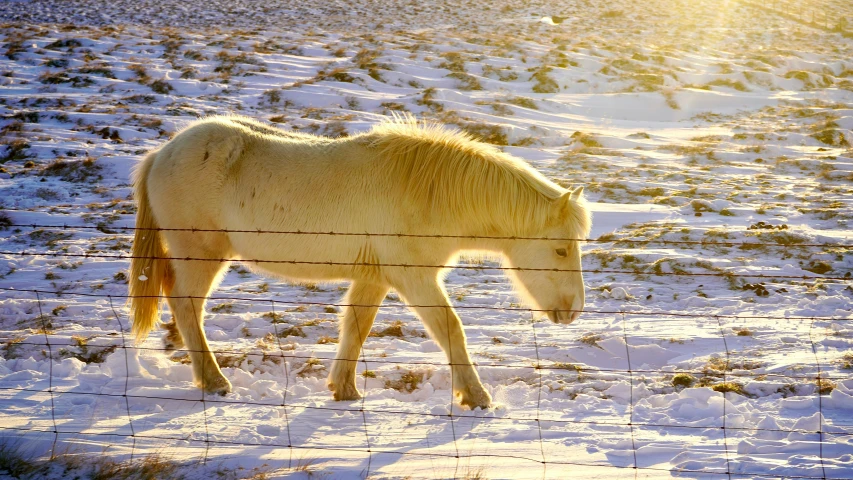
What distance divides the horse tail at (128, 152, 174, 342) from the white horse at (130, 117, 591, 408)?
0.04 meters

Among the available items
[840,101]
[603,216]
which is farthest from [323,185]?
[840,101]

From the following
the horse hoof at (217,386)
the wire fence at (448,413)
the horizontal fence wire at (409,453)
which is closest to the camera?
the horizontal fence wire at (409,453)

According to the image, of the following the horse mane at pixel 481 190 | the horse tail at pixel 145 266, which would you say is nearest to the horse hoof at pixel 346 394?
the horse mane at pixel 481 190

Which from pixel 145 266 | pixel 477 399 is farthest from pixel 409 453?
pixel 145 266

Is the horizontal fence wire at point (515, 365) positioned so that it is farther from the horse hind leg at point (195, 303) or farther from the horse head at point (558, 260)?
the horse head at point (558, 260)

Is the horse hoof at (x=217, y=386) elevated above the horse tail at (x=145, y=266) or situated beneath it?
situated beneath

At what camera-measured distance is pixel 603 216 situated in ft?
28.9

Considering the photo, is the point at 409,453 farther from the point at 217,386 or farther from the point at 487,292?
the point at 487,292

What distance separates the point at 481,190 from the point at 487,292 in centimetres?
253

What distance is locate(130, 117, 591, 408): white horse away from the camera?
15.1 feet

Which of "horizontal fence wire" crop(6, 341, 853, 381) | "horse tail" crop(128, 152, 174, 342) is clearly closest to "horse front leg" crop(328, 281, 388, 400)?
"horizontal fence wire" crop(6, 341, 853, 381)

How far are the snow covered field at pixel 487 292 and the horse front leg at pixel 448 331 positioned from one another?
0.52 ft

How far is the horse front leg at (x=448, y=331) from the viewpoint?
4539 millimetres

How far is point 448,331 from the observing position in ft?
14.9
